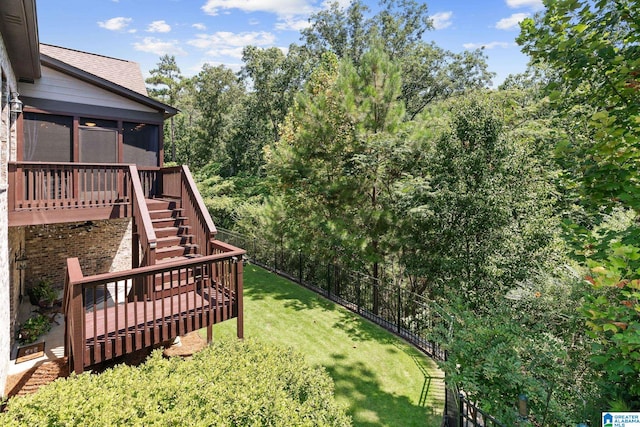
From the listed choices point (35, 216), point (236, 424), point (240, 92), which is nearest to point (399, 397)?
point (236, 424)

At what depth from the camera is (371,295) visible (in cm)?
1012

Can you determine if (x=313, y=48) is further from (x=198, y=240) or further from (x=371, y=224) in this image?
(x=198, y=240)

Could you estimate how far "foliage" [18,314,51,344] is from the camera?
641 centimetres

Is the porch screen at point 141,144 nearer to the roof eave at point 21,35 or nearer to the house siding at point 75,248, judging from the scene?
the house siding at point 75,248

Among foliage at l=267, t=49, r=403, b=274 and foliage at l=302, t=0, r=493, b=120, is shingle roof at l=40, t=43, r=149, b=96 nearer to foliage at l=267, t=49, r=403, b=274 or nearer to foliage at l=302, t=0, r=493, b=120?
foliage at l=267, t=49, r=403, b=274

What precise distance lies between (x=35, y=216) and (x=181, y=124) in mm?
31255

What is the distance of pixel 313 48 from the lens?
2780cm

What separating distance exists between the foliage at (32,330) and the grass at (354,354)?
3426 mm

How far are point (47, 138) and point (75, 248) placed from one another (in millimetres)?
3082

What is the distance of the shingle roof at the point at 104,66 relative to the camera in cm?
966

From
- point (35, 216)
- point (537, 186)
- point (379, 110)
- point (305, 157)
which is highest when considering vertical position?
point (379, 110)

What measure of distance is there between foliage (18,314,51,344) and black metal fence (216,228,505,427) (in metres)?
6.95

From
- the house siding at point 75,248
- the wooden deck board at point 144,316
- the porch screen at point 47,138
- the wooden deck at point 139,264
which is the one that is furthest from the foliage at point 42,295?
the wooden deck board at point 144,316

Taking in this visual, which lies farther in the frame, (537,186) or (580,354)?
(537,186)
